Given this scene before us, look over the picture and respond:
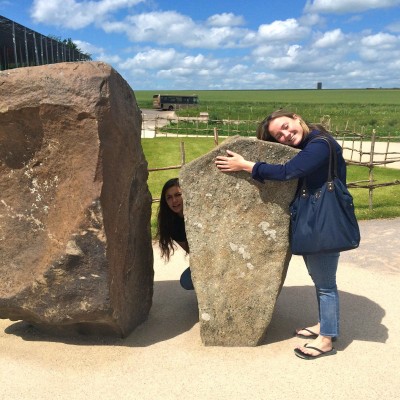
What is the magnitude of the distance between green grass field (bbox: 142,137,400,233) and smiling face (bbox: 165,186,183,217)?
373 cm

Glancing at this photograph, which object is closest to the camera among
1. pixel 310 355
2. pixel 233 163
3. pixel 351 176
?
pixel 233 163

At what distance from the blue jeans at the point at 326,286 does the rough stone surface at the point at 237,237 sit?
0.82 feet

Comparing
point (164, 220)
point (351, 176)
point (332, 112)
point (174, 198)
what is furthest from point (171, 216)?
point (332, 112)

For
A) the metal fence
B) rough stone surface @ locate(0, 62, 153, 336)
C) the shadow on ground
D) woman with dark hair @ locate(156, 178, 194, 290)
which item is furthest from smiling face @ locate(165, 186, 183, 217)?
the metal fence

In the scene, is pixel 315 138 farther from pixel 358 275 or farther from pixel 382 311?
pixel 358 275

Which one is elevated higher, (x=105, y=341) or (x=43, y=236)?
(x=43, y=236)

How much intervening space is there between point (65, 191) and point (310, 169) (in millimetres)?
1806

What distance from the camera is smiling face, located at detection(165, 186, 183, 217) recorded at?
13.8 ft

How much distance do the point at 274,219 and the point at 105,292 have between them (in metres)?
1.40

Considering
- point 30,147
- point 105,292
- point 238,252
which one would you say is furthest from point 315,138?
point 30,147

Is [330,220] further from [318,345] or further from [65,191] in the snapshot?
[65,191]

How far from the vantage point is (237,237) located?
Answer: 3629 millimetres

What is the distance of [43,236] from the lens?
139 inches

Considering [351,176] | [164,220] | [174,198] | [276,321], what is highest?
[174,198]
